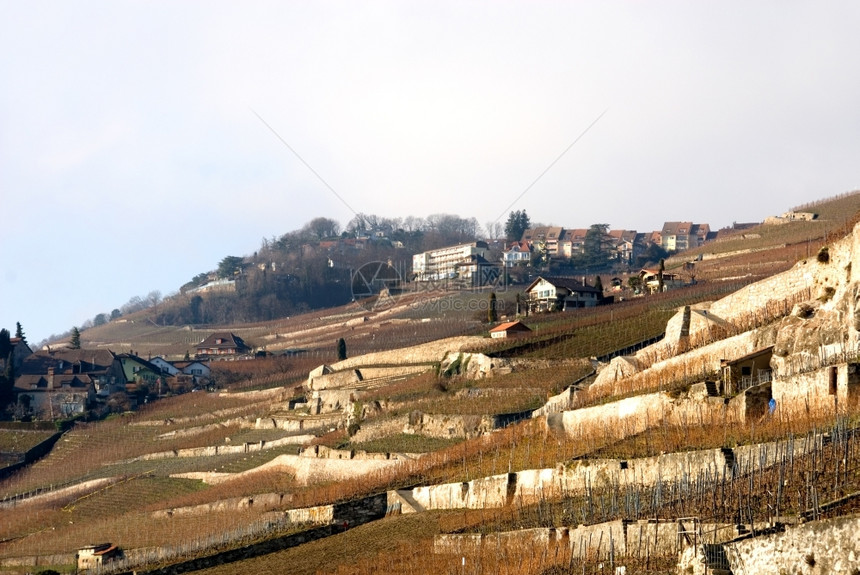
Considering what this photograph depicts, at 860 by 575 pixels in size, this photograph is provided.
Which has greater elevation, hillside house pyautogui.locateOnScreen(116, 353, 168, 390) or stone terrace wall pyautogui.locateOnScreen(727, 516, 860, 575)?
stone terrace wall pyautogui.locateOnScreen(727, 516, 860, 575)

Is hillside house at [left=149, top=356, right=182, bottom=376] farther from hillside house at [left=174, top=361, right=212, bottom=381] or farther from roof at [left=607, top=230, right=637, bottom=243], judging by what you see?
roof at [left=607, top=230, right=637, bottom=243]

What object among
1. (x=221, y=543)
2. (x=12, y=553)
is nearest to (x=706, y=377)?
(x=221, y=543)

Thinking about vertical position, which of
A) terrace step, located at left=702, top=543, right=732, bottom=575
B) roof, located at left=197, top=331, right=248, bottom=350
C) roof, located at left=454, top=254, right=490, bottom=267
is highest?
roof, located at left=454, top=254, right=490, bottom=267

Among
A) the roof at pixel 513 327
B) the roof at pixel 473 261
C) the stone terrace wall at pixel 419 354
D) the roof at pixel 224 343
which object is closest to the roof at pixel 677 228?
the roof at pixel 473 261

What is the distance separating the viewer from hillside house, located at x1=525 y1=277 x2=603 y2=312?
3169 inches

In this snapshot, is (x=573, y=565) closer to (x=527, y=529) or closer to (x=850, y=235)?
(x=527, y=529)

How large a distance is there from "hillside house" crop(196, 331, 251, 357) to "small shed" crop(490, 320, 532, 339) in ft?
191

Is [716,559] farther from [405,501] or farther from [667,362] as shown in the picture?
Result: [667,362]

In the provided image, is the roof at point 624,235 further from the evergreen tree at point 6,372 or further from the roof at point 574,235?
the evergreen tree at point 6,372

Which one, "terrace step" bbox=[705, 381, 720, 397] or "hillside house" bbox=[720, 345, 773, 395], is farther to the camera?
"hillside house" bbox=[720, 345, 773, 395]

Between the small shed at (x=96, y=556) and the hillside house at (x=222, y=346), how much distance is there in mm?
75206

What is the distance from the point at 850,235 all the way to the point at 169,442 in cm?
5006

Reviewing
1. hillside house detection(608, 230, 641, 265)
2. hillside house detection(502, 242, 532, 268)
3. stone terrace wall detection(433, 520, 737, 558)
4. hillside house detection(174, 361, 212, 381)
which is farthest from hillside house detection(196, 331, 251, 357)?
stone terrace wall detection(433, 520, 737, 558)

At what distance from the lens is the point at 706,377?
115 feet
